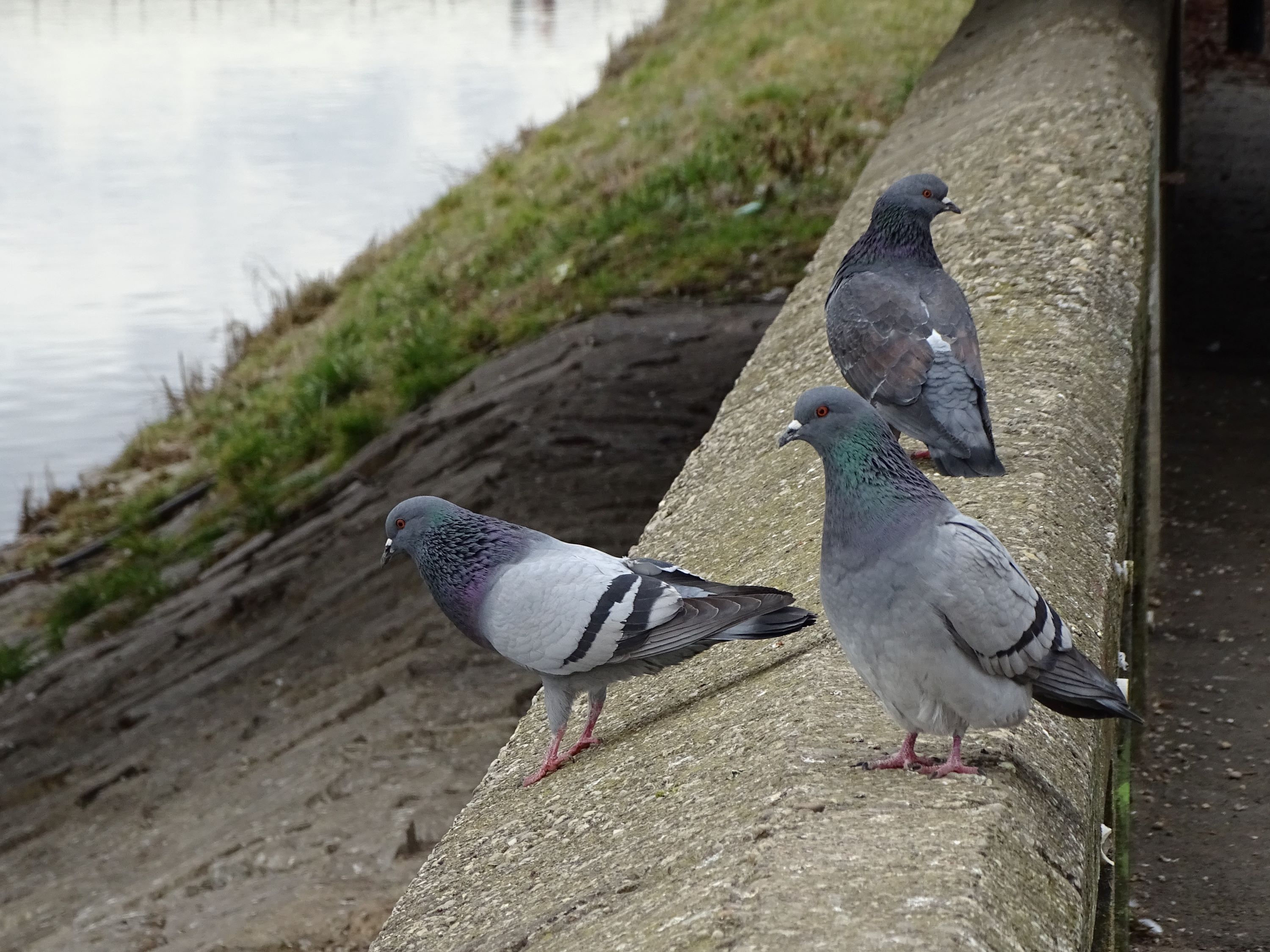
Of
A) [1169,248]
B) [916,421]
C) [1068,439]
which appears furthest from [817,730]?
[1169,248]

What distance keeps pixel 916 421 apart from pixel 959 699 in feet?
4.56

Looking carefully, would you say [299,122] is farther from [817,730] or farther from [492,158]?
[817,730]

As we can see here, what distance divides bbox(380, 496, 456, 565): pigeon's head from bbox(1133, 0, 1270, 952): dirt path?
99.0 inches

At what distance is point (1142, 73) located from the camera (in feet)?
26.7

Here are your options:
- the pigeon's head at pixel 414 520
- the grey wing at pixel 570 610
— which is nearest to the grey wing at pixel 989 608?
the grey wing at pixel 570 610

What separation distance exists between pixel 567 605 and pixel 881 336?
1263 millimetres

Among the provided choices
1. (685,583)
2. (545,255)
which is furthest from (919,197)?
(545,255)

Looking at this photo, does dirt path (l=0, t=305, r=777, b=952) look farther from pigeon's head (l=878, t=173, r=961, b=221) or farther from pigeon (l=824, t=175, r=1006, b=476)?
pigeon's head (l=878, t=173, r=961, b=221)

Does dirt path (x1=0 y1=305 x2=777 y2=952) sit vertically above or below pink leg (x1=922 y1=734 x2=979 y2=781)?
below

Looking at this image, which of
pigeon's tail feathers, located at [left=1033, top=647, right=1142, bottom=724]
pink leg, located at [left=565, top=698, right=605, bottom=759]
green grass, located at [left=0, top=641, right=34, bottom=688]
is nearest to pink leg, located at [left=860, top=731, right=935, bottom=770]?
pigeon's tail feathers, located at [left=1033, top=647, right=1142, bottom=724]

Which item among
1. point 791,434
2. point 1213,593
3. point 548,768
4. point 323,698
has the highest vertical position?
point 791,434

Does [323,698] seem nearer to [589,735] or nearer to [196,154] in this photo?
[589,735]

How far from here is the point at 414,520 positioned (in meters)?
3.87

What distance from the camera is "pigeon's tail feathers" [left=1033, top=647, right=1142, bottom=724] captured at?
2797 millimetres
